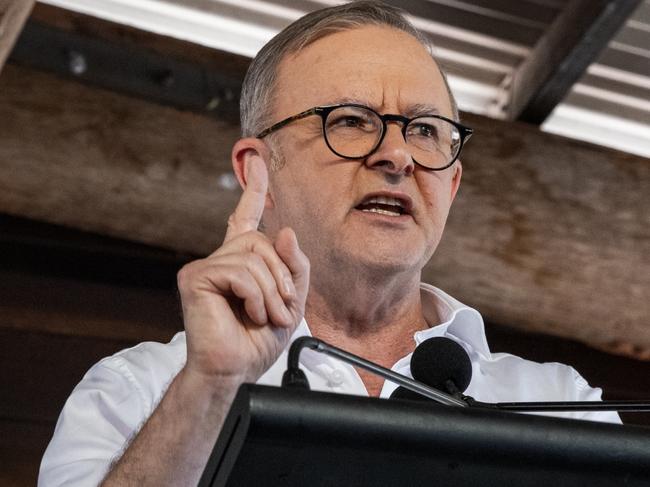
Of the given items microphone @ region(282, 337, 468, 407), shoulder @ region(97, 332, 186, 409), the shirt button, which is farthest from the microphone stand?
shoulder @ region(97, 332, 186, 409)

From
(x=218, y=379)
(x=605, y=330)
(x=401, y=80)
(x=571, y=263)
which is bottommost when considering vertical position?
(x=605, y=330)

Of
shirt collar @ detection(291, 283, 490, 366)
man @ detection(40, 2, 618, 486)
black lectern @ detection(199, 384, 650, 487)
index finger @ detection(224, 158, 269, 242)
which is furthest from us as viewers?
shirt collar @ detection(291, 283, 490, 366)

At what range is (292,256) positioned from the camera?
111cm

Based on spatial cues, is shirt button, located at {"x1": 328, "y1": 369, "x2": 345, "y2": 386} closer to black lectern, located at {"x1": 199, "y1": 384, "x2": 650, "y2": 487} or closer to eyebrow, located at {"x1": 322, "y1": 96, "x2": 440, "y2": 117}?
eyebrow, located at {"x1": 322, "y1": 96, "x2": 440, "y2": 117}

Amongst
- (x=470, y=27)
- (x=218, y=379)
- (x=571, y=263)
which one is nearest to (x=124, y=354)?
(x=218, y=379)

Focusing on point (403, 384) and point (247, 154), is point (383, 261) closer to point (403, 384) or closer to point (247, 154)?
point (247, 154)

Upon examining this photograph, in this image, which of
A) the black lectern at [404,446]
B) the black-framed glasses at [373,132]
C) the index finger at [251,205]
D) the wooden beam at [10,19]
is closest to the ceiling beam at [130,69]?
the wooden beam at [10,19]

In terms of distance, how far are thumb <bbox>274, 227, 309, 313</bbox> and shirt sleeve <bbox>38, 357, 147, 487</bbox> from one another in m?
0.38

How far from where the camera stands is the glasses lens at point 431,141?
1658 mm

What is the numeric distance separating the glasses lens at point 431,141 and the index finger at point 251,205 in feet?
1.54

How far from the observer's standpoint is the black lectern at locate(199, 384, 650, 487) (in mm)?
737

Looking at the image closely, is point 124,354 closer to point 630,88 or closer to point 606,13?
point 606,13

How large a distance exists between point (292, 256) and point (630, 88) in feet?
9.11

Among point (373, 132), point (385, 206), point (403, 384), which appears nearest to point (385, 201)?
point (385, 206)
